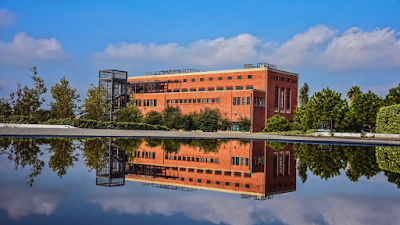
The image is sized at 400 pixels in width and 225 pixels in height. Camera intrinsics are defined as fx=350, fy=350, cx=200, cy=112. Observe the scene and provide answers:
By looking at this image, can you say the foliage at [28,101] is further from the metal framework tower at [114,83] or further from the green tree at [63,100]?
the metal framework tower at [114,83]

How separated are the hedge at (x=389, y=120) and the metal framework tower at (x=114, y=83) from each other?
5543 cm

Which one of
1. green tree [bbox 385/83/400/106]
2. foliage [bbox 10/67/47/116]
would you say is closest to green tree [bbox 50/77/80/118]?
foliage [bbox 10/67/47/116]

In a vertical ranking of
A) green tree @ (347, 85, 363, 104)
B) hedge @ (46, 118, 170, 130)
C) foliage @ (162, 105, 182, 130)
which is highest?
green tree @ (347, 85, 363, 104)

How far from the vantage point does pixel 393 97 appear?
5144 cm

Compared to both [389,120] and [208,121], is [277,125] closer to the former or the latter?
[208,121]

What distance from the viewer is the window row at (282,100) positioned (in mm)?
81688

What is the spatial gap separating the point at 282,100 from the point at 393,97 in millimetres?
Answer: 33019

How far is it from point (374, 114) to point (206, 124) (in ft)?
86.4

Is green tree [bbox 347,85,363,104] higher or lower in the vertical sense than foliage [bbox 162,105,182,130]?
higher

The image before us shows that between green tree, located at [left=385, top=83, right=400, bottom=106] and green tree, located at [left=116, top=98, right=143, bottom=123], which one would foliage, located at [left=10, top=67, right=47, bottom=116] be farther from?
green tree, located at [left=385, top=83, right=400, bottom=106]

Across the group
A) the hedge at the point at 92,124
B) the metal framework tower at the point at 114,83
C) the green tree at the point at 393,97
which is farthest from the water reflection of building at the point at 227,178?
the metal framework tower at the point at 114,83

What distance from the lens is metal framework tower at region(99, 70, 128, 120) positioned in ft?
261

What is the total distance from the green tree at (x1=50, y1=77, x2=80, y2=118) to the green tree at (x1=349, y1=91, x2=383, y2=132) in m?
38.9

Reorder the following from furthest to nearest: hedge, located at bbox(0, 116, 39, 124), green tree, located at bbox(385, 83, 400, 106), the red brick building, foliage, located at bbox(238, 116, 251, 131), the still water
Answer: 1. the red brick building
2. foliage, located at bbox(238, 116, 251, 131)
3. green tree, located at bbox(385, 83, 400, 106)
4. hedge, located at bbox(0, 116, 39, 124)
5. the still water
